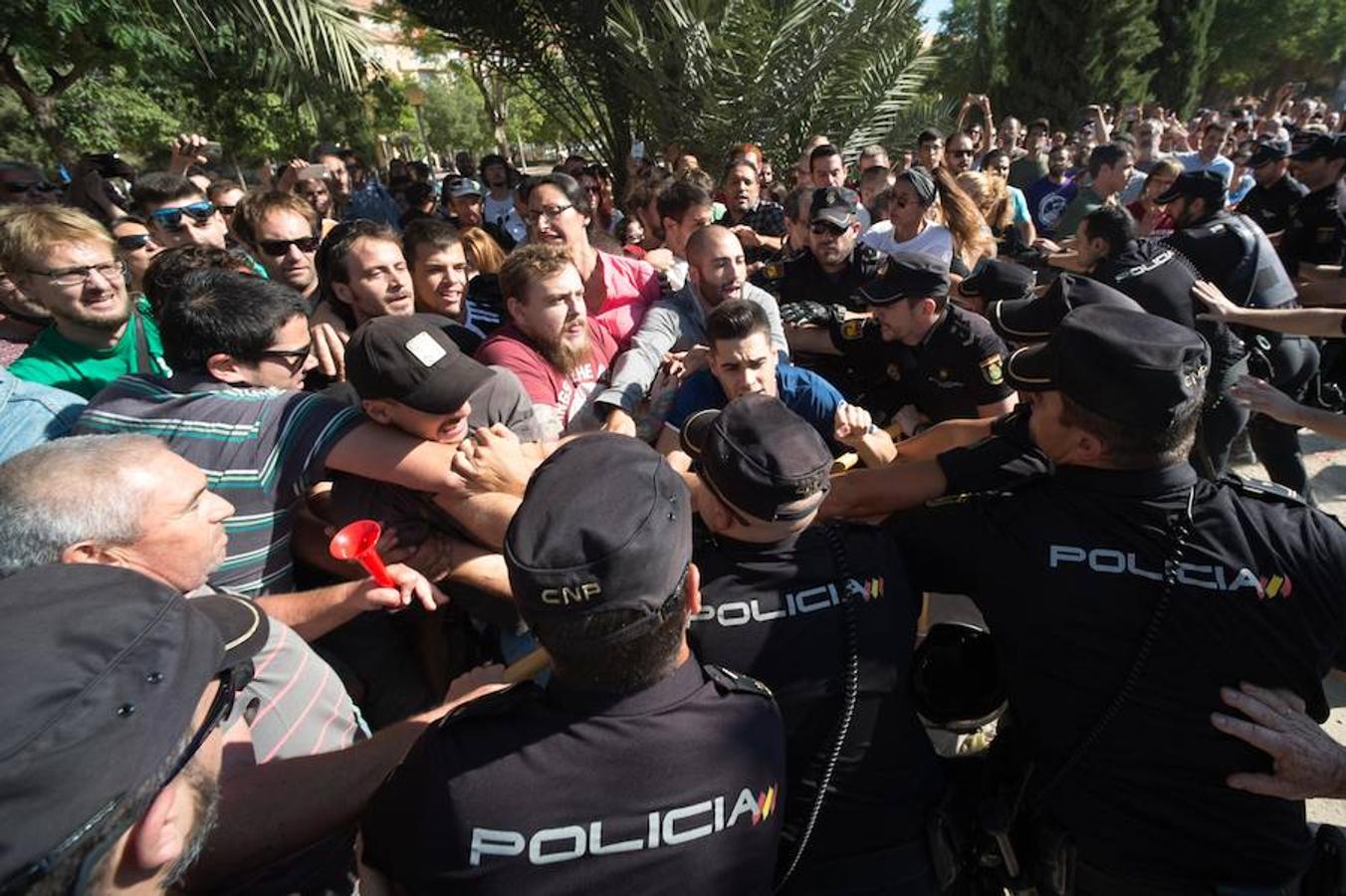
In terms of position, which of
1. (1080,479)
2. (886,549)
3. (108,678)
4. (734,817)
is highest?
(108,678)

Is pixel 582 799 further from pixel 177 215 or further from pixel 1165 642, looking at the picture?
pixel 177 215

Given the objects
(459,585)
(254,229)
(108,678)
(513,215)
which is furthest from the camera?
(513,215)

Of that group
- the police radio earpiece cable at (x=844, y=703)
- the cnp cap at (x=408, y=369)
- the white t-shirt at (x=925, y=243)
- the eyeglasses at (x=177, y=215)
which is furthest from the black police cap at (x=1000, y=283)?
the eyeglasses at (x=177, y=215)

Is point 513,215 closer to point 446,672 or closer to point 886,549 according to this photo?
point 446,672

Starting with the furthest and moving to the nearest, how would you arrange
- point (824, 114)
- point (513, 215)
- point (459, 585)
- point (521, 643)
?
1. point (824, 114)
2. point (513, 215)
3. point (521, 643)
4. point (459, 585)

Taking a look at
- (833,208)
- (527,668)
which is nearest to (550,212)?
(833,208)

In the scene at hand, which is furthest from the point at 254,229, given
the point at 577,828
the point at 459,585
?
the point at 577,828

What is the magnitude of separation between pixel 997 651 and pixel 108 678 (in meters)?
1.90

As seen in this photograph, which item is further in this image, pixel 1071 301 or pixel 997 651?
pixel 1071 301

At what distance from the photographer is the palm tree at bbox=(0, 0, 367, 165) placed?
5.41 metres

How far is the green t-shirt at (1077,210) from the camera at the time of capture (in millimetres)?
6820

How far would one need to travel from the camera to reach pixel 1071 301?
2.84 meters

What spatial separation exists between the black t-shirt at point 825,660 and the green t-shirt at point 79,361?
2.61 m

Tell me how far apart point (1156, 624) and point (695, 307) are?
2831mm
